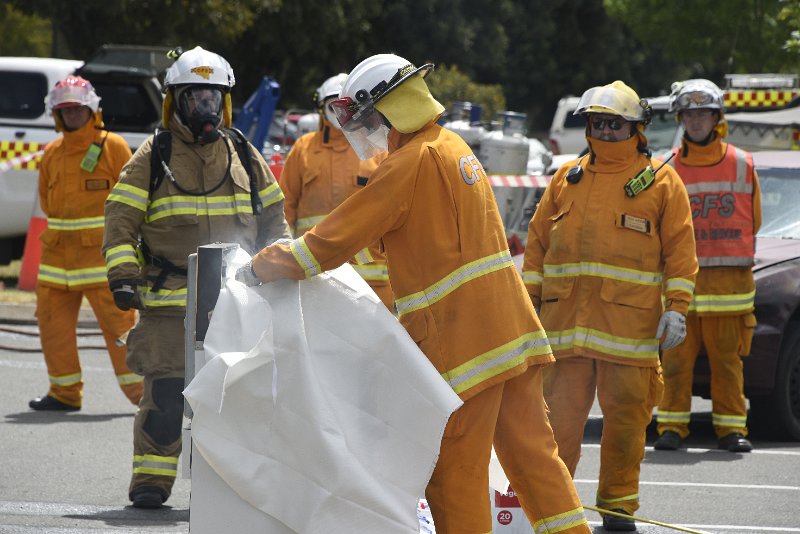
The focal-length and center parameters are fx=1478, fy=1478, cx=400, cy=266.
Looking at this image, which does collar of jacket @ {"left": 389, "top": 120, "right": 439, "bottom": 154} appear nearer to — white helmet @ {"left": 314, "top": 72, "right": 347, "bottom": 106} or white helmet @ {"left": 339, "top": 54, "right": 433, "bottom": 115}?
white helmet @ {"left": 339, "top": 54, "right": 433, "bottom": 115}

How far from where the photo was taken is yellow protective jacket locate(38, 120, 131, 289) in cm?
902

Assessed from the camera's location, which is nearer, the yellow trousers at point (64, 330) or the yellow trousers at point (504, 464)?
the yellow trousers at point (504, 464)

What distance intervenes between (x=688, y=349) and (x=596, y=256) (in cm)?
226

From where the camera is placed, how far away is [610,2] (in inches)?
1401

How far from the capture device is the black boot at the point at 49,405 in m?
9.15

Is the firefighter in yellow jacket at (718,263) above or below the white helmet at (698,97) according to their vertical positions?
below

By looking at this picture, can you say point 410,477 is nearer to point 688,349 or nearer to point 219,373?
point 219,373

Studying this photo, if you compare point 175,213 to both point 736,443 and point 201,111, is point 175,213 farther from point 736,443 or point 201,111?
point 736,443

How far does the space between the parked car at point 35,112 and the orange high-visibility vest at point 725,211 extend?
Result: 23.1 feet

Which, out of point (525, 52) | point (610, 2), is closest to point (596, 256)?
point (610, 2)

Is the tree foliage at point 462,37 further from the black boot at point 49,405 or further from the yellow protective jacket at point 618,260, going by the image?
the yellow protective jacket at point 618,260

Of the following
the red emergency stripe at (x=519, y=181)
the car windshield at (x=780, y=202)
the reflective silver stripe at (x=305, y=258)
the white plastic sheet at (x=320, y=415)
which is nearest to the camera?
the white plastic sheet at (x=320, y=415)

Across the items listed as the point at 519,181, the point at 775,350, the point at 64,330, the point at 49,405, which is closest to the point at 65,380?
the point at 49,405

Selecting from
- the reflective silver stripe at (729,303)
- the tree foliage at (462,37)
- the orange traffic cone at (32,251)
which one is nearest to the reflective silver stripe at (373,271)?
the reflective silver stripe at (729,303)
